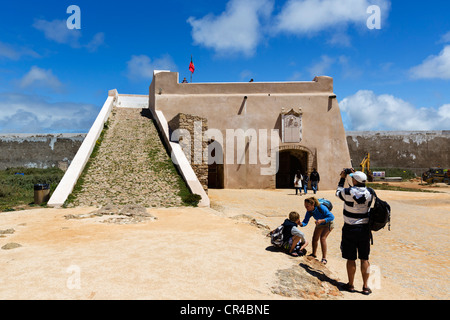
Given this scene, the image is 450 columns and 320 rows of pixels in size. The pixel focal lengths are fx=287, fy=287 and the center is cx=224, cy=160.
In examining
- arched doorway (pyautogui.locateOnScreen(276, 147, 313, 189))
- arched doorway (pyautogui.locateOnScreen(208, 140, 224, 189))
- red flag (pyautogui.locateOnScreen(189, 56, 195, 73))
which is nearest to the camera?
arched doorway (pyautogui.locateOnScreen(208, 140, 224, 189))

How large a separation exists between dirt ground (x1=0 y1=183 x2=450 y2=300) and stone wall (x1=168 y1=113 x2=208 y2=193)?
5.07 metres

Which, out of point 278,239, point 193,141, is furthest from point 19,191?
point 278,239

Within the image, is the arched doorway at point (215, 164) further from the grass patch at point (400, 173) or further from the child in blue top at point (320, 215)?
the grass patch at point (400, 173)

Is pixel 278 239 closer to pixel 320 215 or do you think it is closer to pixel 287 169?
pixel 320 215

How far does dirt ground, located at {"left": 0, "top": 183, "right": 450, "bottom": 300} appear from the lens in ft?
10.8

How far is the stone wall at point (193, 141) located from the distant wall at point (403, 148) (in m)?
21.5

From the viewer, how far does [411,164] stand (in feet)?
97.3

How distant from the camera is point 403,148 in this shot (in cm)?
2992

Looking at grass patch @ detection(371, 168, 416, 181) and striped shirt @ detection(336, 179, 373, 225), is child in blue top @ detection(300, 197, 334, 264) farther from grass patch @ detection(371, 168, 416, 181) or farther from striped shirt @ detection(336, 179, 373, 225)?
grass patch @ detection(371, 168, 416, 181)

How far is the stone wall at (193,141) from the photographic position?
13.1 m

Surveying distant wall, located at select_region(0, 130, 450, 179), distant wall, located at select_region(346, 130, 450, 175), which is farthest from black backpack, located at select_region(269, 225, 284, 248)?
distant wall, located at select_region(346, 130, 450, 175)

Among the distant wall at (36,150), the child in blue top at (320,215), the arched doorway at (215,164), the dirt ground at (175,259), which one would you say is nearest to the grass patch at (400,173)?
the arched doorway at (215,164)

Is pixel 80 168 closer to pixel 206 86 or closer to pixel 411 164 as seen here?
pixel 206 86
